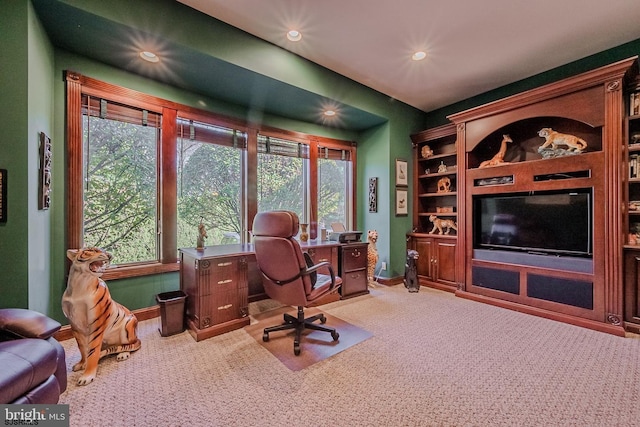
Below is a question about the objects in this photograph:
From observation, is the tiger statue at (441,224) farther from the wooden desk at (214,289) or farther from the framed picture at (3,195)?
the framed picture at (3,195)

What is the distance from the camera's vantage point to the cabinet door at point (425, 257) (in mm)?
4262

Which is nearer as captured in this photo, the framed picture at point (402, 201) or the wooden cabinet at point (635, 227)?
the wooden cabinet at point (635, 227)

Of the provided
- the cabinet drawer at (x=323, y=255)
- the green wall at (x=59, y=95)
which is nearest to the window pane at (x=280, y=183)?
the green wall at (x=59, y=95)

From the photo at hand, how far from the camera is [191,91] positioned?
10.3 ft

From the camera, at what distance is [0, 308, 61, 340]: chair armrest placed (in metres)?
1.44

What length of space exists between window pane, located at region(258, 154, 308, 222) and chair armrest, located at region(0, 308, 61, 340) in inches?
96.7

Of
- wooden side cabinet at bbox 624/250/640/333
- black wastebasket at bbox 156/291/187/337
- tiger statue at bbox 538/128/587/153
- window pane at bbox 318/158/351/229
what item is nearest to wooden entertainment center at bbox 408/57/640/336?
wooden side cabinet at bbox 624/250/640/333

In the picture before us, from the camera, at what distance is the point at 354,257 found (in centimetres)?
371

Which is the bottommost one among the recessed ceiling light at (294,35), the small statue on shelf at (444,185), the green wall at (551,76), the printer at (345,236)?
the printer at (345,236)

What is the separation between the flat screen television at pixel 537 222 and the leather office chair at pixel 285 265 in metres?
2.55

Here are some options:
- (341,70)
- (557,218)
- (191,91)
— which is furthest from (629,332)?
(191,91)

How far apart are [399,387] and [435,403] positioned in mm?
228

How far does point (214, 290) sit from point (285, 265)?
2.80ft

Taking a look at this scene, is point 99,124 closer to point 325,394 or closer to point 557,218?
point 325,394
